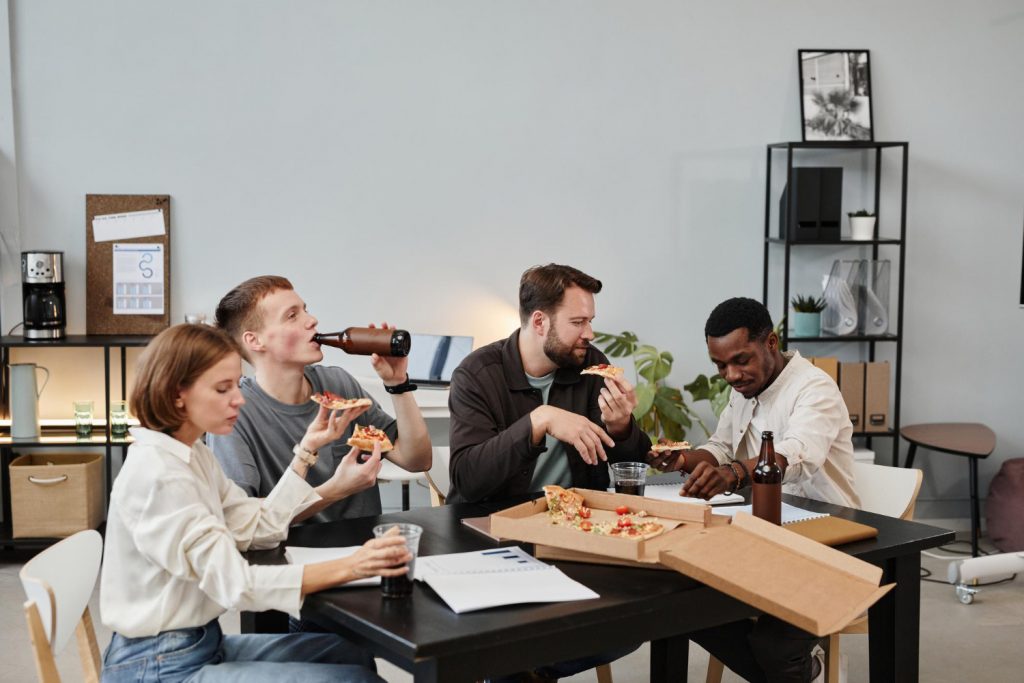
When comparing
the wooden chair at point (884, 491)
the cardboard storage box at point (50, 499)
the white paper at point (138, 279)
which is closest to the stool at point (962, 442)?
the wooden chair at point (884, 491)

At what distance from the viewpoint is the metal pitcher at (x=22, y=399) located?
15.0ft

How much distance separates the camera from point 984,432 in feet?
16.8

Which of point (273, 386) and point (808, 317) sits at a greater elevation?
point (808, 317)

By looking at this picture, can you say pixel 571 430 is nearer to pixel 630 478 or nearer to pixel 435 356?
pixel 630 478

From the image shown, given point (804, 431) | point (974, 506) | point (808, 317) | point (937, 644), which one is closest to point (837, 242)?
point (808, 317)

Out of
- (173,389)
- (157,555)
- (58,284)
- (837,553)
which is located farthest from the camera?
(58,284)

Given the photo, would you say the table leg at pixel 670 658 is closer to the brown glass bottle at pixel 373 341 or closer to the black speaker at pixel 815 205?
the brown glass bottle at pixel 373 341

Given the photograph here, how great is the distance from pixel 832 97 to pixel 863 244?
0.71 meters

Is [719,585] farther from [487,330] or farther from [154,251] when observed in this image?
[154,251]

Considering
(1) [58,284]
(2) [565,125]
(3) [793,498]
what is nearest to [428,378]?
(2) [565,125]

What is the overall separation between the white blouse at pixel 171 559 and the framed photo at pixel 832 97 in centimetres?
389

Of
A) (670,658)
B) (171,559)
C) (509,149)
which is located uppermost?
(509,149)

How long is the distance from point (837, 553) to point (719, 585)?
0.32 metres

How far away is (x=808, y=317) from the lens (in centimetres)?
503
